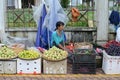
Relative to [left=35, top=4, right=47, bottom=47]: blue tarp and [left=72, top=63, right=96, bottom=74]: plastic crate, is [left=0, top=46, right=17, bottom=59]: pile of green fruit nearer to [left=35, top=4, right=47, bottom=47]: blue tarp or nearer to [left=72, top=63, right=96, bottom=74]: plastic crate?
[left=72, top=63, right=96, bottom=74]: plastic crate

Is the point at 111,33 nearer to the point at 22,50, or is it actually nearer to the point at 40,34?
the point at 40,34

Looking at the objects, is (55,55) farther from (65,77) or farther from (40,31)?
(40,31)

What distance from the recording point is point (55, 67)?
11477mm

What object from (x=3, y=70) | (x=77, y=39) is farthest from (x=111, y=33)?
(x=3, y=70)

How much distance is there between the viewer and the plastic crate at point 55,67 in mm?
11461

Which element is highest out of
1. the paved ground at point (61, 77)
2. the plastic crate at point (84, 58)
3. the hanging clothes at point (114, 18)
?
the hanging clothes at point (114, 18)

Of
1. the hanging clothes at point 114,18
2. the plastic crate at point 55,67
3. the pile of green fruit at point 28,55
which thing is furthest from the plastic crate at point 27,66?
the hanging clothes at point 114,18

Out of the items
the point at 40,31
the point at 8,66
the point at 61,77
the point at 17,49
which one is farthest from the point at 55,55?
the point at 40,31

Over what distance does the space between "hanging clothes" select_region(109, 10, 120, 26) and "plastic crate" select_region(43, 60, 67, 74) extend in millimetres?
3364

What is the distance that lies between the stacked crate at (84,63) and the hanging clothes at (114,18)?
2.94 m

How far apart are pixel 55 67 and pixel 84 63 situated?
0.77 m

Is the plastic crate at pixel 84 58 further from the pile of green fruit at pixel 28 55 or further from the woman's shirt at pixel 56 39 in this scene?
the woman's shirt at pixel 56 39

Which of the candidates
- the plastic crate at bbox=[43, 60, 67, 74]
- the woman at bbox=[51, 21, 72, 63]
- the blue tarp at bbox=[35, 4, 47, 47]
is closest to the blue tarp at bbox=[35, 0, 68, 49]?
the blue tarp at bbox=[35, 4, 47, 47]

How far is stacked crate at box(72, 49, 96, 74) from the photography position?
1159cm
